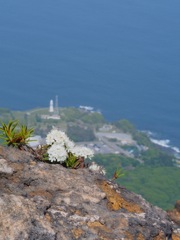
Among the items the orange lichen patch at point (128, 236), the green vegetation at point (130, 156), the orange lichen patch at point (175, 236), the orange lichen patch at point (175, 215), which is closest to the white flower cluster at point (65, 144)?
the orange lichen patch at point (175, 215)

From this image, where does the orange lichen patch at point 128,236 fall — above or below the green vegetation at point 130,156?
above

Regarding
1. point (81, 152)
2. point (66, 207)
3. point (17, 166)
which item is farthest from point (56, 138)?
point (66, 207)

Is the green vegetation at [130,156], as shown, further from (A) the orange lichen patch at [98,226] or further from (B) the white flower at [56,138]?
(A) the orange lichen patch at [98,226]

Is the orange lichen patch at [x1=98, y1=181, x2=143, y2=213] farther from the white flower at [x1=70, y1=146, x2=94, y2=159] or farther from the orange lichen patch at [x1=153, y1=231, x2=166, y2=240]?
the white flower at [x1=70, y1=146, x2=94, y2=159]

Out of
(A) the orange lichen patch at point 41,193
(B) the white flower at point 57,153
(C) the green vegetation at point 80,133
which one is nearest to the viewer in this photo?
(A) the orange lichen patch at point 41,193

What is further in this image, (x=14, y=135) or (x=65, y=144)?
(x=65, y=144)

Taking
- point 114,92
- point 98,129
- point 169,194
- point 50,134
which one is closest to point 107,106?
point 114,92

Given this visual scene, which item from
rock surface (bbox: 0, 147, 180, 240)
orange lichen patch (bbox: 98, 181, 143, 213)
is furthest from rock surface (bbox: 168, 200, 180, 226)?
orange lichen patch (bbox: 98, 181, 143, 213)

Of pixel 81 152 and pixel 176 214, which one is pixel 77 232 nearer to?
pixel 81 152
